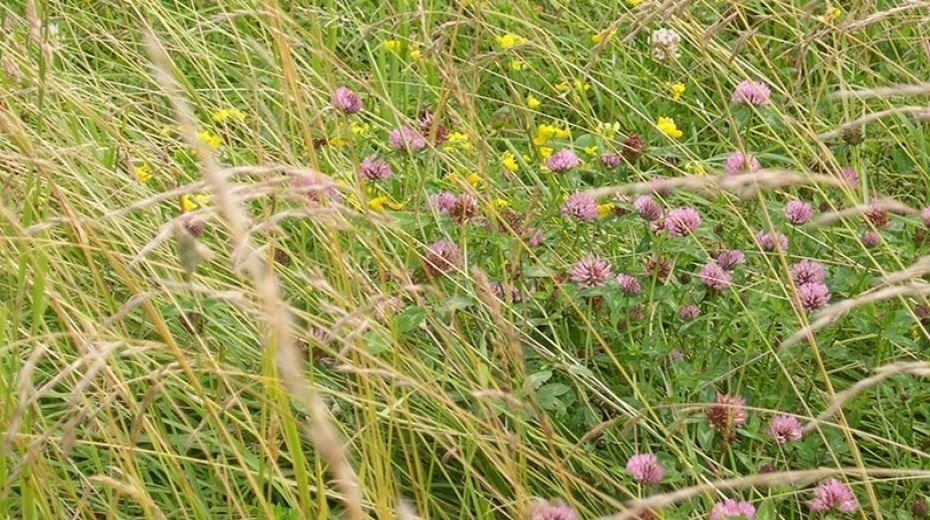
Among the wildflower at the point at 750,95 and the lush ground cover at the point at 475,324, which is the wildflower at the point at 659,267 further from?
the wildflower at the point at 750,95

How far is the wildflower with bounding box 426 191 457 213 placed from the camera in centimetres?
207

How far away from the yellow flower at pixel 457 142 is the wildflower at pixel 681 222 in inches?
17.3

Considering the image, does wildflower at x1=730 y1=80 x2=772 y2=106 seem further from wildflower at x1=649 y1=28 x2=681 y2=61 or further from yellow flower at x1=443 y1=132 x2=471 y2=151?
yellow flower at x1=443 y1=132 x2=471 y2=151

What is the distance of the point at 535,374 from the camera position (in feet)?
5.93

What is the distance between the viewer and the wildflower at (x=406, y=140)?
2135 millimetres

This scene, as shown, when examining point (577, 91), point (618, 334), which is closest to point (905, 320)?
point (618, 334)

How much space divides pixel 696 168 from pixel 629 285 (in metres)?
0.48

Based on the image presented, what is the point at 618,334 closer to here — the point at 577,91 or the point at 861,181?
the point at 861,181

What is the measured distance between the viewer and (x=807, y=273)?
6.35 feet

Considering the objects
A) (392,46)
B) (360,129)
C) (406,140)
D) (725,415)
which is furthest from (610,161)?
(392,46)

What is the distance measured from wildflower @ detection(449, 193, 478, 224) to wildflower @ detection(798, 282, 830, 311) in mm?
455

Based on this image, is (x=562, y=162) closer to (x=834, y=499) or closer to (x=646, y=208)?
(x=646, y=208)

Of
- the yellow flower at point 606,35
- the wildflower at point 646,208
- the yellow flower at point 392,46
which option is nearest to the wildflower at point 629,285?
the wildflower at point 646,208

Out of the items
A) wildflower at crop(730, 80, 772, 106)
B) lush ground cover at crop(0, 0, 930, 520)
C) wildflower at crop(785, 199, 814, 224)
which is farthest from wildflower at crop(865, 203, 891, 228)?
wildflower at crop(730, 80, 772, 106)
